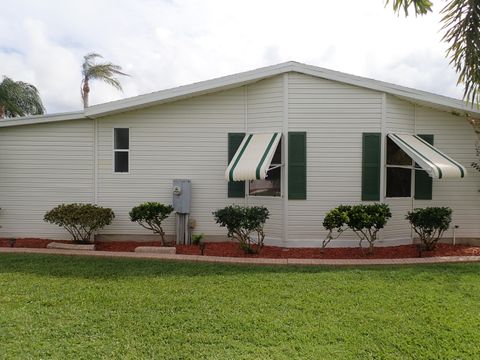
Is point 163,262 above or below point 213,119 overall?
below

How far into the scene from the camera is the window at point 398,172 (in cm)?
1045

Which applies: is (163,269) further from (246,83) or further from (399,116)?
(399,116)

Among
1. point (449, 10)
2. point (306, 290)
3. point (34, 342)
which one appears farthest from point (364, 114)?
point (34, 342)

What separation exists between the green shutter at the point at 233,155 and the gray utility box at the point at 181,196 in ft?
4.05

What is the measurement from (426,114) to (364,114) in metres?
2.07

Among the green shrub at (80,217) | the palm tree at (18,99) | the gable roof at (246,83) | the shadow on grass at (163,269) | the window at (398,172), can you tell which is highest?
the palm tree at (18,99)

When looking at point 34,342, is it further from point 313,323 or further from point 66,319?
point 313,323

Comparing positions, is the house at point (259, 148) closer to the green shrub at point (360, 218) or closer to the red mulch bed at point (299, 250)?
the red mulch bed at point (299, 250)

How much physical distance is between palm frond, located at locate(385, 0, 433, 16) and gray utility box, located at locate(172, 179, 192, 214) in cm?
688

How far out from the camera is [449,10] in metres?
5.16

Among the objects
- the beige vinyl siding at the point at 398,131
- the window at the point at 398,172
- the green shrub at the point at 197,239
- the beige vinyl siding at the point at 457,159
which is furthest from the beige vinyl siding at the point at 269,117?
the beige vinyl siding at the point at 457,159

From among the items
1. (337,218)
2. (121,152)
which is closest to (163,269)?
(337,218)

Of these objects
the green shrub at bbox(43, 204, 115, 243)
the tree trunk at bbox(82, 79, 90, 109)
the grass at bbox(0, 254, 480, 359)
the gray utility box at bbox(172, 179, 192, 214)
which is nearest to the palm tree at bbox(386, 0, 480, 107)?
the grass at bbox(0, 254, 480, 359)

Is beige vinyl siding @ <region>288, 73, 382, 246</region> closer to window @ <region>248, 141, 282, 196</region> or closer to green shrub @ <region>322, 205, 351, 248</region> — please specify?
window @ <region>248, 141, 282, 196</region>
